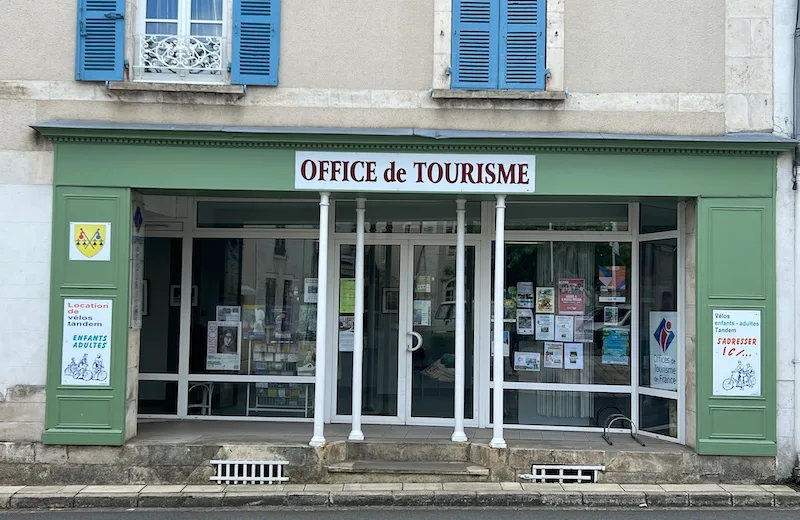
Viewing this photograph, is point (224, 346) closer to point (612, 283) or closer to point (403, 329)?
point (403, 329)

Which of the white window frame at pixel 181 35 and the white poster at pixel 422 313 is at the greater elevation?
the white window frame at pixel 181 35

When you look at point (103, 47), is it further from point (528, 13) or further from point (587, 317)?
point (587, 317)

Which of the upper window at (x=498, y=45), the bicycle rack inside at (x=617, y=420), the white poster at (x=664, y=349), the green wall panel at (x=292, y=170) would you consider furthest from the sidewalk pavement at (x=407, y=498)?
the upper window at (x=498, y=45)

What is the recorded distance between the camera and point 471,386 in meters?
9.29

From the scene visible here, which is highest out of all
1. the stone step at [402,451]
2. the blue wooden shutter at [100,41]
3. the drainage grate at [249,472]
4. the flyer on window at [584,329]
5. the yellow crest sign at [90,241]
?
the blue wooden shutter at [100,41]

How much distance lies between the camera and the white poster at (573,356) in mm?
9305

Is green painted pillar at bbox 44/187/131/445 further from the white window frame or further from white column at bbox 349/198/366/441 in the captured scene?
white column at bbox 349/198/366/441

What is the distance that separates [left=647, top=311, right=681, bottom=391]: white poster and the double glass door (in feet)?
6.94

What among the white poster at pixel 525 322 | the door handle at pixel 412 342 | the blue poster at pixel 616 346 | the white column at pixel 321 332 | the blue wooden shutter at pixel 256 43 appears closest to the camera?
the white column at pixel 321 332

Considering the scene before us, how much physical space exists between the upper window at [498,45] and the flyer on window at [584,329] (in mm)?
2945

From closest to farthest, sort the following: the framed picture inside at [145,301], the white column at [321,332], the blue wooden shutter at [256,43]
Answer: the white column at [321,332] → the blue wooden shutter at [256,43] → the framed picture inside at [145,301]

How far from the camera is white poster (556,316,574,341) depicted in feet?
30.7

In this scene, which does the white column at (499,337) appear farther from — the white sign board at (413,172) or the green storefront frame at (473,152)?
the green storefront frame at (473,152)

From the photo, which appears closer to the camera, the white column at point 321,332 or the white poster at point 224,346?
the white column at point 321,332
